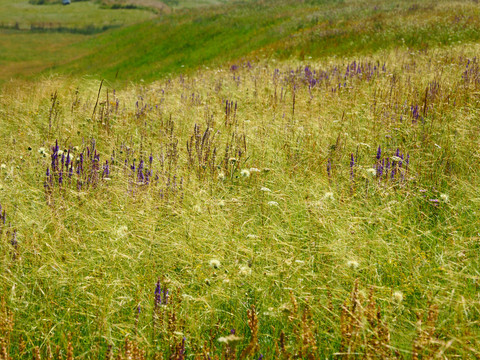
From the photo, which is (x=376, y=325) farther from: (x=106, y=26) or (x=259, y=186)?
(x=106, y=26)

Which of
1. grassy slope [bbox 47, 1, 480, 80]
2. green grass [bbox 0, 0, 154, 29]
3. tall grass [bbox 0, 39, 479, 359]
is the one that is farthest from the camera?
green grass [bbox 0, 0, 154, 29]

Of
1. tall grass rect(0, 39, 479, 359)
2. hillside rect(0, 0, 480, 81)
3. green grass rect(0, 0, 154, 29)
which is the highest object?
green grass rect(0, 0, 154, 29)

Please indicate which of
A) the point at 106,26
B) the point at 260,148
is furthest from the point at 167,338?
the point at 106,26

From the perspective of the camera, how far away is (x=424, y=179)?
3.23 metres

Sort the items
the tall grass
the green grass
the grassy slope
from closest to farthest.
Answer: the tall grass < the grassy slope < the green grass

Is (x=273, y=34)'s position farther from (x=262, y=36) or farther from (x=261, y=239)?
(x=261, y=239)

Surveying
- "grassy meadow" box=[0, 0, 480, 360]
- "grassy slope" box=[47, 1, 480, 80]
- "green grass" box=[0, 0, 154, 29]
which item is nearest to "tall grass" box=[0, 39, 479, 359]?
"grassy meadow" box=[0, 0, 480, 360]

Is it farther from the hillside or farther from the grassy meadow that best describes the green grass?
the grassy meadow

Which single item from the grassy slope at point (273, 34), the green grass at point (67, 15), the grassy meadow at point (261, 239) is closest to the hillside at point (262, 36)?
the grassy slope at point (273, 34)

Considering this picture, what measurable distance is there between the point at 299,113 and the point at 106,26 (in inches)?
2434

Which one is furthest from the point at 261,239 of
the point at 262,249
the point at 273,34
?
the point at 273,34

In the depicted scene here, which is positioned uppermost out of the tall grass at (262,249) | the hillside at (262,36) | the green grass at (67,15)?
the green grass at (67,15)

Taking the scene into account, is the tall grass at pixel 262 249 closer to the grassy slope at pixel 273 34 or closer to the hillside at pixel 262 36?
the grassy slope at pixel 273 34

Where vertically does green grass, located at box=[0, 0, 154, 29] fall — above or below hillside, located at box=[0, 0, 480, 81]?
above
